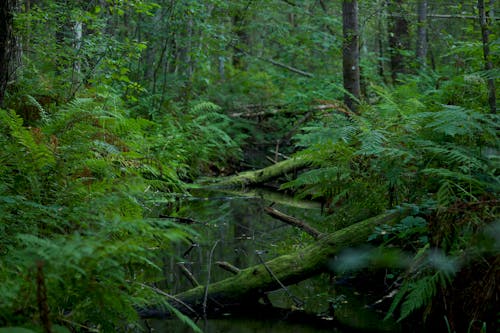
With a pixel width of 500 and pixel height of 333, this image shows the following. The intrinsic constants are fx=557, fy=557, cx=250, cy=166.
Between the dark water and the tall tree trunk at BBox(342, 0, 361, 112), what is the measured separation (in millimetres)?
2063

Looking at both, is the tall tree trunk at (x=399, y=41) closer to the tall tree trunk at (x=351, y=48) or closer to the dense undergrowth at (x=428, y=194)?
the tall tree trunk at (x=351, y=48)

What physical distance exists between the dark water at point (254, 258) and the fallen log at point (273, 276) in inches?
6.5

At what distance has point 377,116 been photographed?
606cm

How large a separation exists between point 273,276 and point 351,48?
5.52 meters

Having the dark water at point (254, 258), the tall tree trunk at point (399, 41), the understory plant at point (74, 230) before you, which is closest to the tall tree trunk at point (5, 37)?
the understory plant at point (74, 230)

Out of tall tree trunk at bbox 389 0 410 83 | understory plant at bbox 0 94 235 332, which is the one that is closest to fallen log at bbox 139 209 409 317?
understory plant at bbox 0 94 235 332

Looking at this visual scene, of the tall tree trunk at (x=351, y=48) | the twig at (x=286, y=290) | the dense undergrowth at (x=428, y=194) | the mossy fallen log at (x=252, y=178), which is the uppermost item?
the tall tree trunk at (x=351, y=48)

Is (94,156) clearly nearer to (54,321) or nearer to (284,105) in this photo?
(54,321)

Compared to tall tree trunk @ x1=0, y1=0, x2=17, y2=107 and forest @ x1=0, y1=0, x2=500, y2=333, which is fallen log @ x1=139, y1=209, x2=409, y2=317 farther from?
tall tree trunk @ x1=0, y1=0, x2=17, y2=107

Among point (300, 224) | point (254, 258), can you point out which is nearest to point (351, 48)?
point (300, 224)

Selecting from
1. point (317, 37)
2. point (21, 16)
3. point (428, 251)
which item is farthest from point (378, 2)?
point (428, 251)

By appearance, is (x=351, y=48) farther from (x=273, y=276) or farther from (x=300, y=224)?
(x=273, y=276)

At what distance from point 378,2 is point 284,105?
3534 mm

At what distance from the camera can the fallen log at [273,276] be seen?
4.73 m
